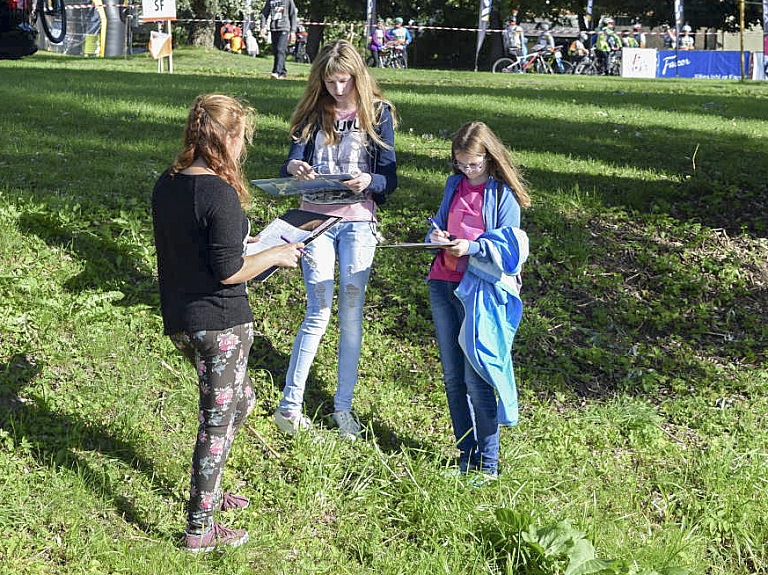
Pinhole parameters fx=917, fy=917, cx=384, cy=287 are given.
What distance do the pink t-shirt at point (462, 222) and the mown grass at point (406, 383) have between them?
98 centimetres

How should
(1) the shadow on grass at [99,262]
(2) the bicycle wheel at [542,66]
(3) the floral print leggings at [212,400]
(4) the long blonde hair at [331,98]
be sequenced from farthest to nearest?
(2) the bicycle wheel at [542,66], (1) the shadow on grass at [99,262], (4) the long blonde hair at [331,98], (3) the floral print leggings at [212,400]

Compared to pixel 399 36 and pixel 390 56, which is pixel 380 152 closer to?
pixel 399 36

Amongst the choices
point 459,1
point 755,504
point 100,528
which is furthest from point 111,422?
point 459,1

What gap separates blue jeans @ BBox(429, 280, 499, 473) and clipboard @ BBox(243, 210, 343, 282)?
0.77m

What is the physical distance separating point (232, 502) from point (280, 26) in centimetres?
1553

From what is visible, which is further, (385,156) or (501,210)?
(385,156)

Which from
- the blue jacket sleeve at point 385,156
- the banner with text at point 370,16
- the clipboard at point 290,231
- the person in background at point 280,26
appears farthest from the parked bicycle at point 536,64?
the clipboard at point 290,231

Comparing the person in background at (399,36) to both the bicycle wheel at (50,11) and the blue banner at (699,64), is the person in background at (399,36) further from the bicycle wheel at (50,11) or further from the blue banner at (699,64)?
the bicycle wheel at (50,11)

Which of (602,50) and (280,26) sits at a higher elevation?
(602,50)

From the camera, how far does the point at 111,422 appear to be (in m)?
4.82

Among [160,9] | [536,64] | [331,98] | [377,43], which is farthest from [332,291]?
[536,64]

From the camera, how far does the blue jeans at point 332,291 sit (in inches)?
186

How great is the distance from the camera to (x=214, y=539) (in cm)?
392

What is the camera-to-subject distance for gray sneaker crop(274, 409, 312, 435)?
4875mm
